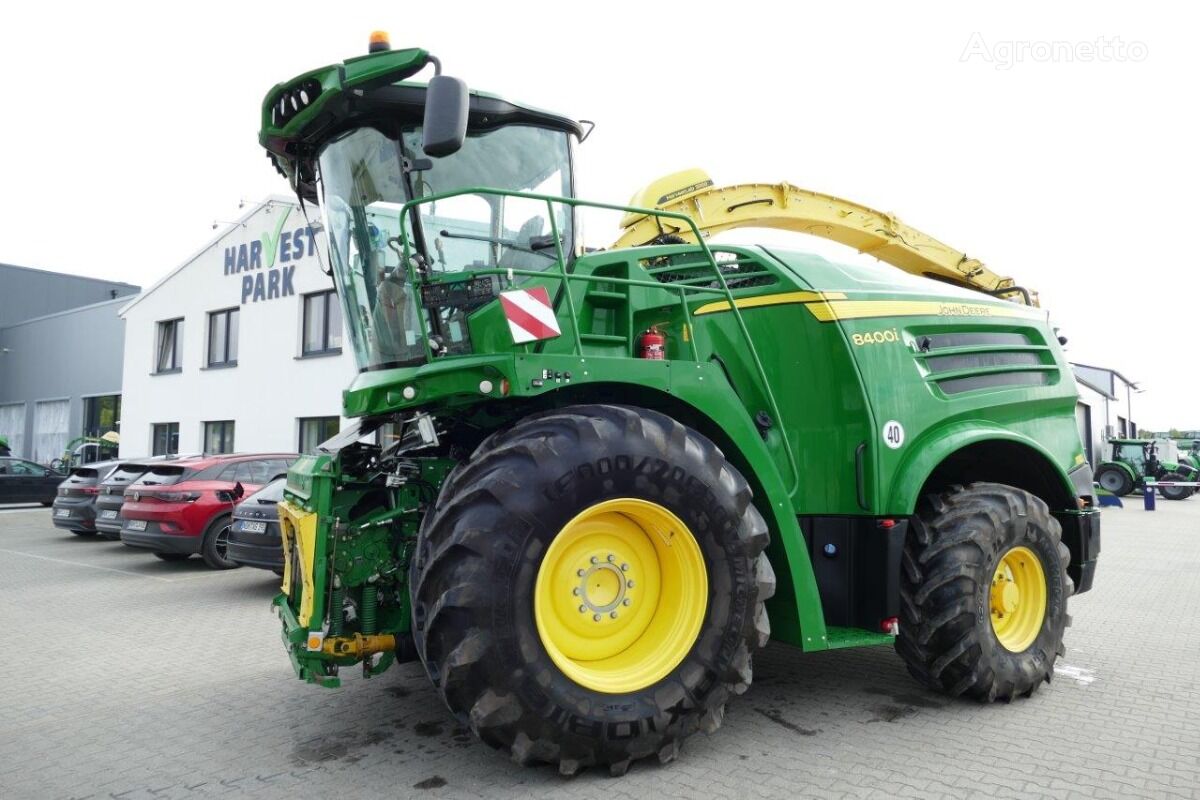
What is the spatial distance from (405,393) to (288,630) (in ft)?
4.34

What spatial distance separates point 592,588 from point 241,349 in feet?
62.6

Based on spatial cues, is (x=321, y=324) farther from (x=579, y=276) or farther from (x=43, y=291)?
(x=43, y=291)

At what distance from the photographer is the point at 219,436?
21.9 m

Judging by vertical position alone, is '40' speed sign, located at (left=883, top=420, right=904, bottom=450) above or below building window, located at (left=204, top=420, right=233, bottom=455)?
below

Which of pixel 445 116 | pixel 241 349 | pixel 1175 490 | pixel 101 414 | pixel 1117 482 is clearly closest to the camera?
pixel 445 116

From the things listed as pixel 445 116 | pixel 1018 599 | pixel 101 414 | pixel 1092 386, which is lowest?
pixel 1018 599

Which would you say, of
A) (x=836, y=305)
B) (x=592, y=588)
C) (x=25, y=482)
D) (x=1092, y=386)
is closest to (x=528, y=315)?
(x=592, y=588)

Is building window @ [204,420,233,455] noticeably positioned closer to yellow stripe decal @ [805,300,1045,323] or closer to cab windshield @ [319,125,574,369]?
cab windshield @ [319,125,574,369]

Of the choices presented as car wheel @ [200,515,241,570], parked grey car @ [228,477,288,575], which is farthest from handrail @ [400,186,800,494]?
car wheel @ [200,515,241,570]

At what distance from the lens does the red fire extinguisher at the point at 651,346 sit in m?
4.30

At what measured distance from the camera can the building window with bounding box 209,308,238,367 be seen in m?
21.7

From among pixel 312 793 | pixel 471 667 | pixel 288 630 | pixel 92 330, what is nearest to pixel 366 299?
pixel 288 630

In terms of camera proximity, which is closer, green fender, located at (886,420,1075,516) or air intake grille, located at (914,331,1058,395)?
green fender, located at (886,420,1075,516)

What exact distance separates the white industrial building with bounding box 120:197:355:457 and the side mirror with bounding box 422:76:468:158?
48.4 feet
